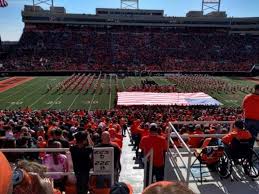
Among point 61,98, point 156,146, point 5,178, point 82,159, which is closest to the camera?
point 5,178

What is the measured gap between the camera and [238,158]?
6746 millimetres

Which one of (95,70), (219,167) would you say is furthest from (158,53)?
(219,167)

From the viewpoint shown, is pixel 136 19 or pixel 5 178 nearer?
pixel 5 178

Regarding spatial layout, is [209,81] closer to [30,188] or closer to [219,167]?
[219,167]

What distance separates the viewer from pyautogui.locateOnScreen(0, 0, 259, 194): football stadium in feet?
20.0

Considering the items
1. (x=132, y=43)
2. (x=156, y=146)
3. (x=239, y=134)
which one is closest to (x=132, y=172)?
(x=156, y=146)

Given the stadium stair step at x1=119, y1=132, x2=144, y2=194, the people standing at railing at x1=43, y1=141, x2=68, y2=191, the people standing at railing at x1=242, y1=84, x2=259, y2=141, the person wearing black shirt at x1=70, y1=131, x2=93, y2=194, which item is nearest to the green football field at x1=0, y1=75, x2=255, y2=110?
the stadium stair step at x1=119, y1=132, x2=144, y2=194

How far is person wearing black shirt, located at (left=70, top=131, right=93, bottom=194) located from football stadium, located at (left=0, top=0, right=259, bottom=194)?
0.05 ft

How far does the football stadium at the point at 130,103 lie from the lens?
6105 millimetres

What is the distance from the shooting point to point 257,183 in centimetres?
672

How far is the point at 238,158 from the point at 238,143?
27 cm

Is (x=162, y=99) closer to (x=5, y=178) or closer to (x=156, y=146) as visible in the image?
(x=156, y=146)

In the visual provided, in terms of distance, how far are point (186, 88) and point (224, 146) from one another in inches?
1167

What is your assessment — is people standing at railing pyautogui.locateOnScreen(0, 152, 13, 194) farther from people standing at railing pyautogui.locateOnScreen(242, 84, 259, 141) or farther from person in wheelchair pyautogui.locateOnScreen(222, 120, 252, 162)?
people standing at railing pyautogui.locateOnScreen(242, 84, 259, 141)
